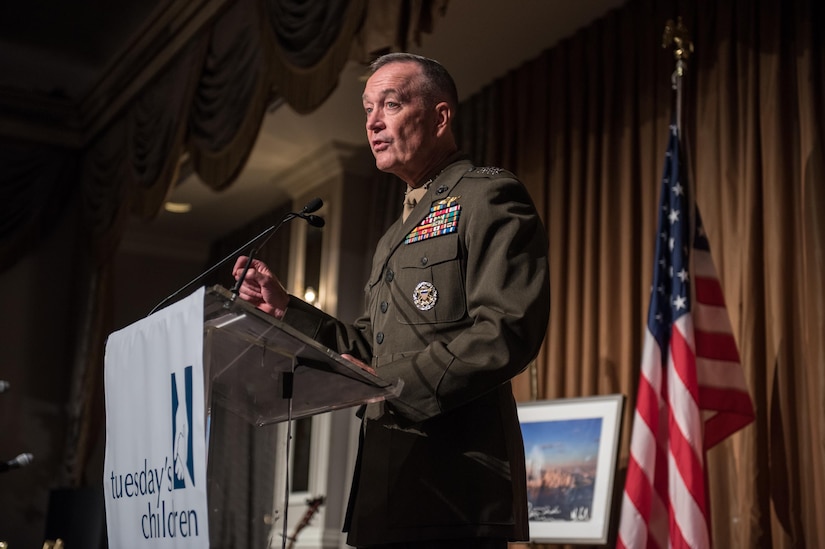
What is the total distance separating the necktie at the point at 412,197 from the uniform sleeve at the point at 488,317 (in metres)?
0.20

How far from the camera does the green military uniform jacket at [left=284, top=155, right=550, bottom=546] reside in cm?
181

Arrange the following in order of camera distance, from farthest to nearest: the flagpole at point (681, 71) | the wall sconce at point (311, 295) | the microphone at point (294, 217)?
the wall sconce at point (311, 295)
the flagpole at point (681, 71)
the microphone at point (294, 217)

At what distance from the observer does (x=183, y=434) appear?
5.78ft

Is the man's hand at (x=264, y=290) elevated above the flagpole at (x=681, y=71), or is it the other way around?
the flagpole at (x=681, y=71)

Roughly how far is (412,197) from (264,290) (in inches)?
14.2

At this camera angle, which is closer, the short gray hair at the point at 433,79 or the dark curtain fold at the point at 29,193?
the short gray hair at the point at 433,79

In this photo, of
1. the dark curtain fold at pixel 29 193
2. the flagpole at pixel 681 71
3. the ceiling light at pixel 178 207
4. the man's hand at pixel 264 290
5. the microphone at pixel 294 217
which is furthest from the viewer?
the ceiling light at pixel 178 207

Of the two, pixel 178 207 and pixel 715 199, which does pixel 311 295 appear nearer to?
pixel 178 207

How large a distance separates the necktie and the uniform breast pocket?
0.14m

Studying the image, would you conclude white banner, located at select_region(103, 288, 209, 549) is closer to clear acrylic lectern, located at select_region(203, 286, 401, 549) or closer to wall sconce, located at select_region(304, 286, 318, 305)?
clear acrylic lectern, located at select_region(203, 286, 401, 549)

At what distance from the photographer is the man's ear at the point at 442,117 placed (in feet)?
7.23

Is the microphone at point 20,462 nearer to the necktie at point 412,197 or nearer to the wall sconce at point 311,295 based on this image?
the necktie at point 412,197

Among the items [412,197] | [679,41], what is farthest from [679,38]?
[412,197]

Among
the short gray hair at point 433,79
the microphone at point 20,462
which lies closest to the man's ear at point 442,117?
the short gray hair at point 433,79
